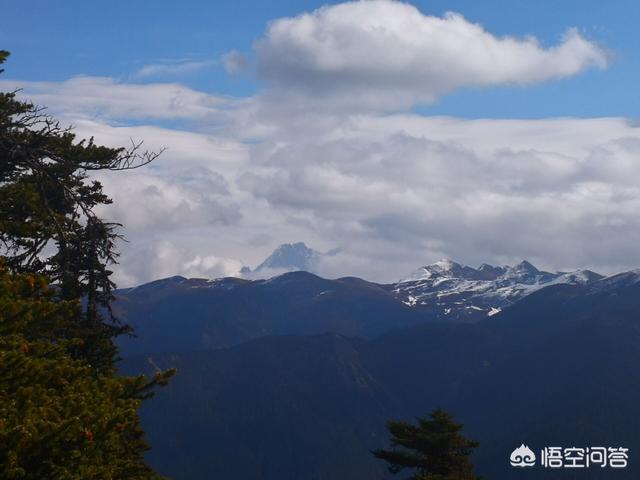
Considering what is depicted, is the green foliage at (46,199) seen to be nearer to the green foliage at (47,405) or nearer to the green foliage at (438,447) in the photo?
the green foliage at (47,405)

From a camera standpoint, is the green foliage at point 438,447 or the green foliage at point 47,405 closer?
the green foliage at point 47,405

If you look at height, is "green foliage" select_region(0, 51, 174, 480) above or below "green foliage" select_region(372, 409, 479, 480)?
above

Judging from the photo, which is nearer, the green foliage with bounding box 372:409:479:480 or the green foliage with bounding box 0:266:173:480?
the green foliage with bounding box 0:266:173:480

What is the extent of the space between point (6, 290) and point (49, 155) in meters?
6.12

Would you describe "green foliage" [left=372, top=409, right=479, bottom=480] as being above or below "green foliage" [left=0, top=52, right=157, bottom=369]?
below

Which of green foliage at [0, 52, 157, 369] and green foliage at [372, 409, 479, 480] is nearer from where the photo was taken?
green foliage at [0, 52, 157, 369]

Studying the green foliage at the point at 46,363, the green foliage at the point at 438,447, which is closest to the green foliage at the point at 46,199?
the green foliage at the point at 46,363

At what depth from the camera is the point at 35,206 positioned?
29.4 meters

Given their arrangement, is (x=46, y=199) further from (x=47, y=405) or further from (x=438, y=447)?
(x=438, y=447)

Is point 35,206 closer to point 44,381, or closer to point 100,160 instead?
point 100,160

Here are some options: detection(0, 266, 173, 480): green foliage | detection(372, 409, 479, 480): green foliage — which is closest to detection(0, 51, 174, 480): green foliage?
detection(0, 266, 173, 480): green foliage

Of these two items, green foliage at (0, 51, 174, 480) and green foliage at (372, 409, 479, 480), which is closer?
green foliage at (0, 51, 174, 480)

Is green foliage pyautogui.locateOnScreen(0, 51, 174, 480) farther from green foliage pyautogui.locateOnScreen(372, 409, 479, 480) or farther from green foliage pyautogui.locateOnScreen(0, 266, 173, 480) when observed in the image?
green foliage pyautogui.locateOnScreen(372, 409, 479, 480)

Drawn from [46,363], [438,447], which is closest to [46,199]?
[46,363]
